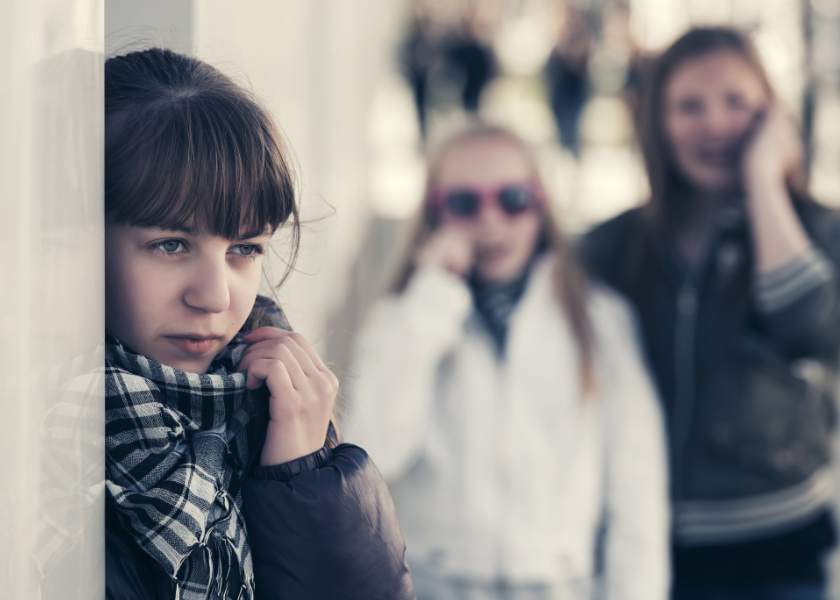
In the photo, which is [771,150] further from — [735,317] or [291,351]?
[291,351]

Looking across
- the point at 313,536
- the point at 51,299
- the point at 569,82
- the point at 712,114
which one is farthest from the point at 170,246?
the point at 569,82

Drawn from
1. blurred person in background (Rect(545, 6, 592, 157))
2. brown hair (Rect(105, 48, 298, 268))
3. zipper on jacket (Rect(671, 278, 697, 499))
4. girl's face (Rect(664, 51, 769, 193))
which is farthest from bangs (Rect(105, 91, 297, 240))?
blurred person in background (Rect(545, 6, 592, 157))

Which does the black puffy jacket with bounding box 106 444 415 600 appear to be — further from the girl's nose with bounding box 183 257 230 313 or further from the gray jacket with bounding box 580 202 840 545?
the gray jacket with bounding box 580 202 840 545

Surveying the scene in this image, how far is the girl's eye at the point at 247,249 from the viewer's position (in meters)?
0.79

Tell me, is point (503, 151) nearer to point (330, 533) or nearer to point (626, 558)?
point (626, 558)

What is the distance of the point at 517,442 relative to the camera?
208cm

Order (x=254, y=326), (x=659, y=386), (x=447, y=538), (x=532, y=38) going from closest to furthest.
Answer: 1. (x=254, y=326)
2. (x=447, y=538)
3. (x=659, y=386)
4. (x=532, y=38)

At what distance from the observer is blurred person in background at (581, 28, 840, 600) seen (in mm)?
2135

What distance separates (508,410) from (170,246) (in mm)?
1474

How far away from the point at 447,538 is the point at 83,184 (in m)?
1.58

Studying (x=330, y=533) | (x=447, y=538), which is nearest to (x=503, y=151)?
(x=447, y=538)

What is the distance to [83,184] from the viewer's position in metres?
0.66

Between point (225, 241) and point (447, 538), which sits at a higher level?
point (225, 241)

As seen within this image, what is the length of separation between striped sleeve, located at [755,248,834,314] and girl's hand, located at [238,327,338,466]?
167 centimetres
